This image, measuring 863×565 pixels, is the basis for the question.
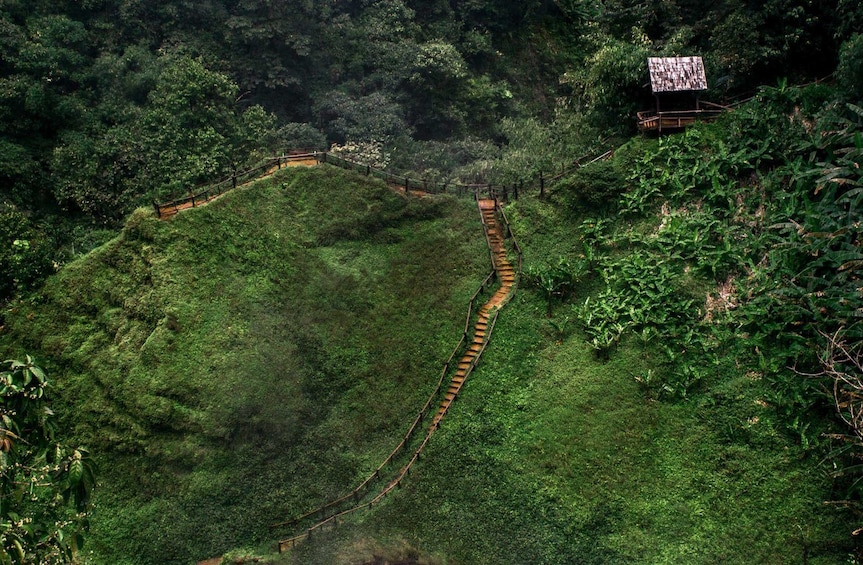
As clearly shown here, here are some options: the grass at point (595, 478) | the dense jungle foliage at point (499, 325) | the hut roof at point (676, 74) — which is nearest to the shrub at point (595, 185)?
the dense jungle foliage at point (499, 325)

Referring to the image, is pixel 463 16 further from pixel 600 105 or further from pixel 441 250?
pixel 441 250

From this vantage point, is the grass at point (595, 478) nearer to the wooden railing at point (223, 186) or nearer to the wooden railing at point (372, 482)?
the wooden railing at point (372, 482)

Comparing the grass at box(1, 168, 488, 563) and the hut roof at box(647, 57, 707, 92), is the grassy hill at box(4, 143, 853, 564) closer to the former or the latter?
the grass at box(1, 168, 488, 563)

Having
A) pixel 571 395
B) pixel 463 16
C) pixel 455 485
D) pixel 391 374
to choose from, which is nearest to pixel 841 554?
pixel 571 395

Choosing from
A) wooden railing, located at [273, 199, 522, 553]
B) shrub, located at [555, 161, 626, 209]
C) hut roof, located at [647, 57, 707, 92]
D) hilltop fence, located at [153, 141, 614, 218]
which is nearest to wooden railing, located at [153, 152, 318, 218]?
hilltop fence, located at [153, 141, 614, 218]

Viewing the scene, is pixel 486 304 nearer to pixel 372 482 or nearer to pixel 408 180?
pixel 408 180

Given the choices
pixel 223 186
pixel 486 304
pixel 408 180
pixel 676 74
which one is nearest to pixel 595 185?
pixel 676 74

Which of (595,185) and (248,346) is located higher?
(595,185)
